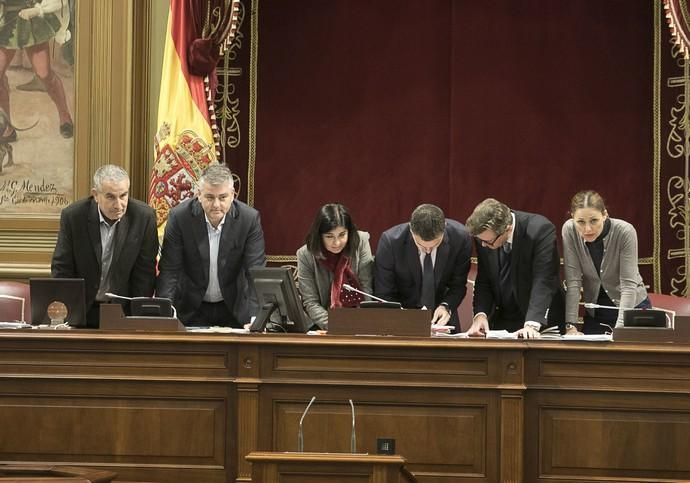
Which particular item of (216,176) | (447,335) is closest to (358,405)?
(447,335)

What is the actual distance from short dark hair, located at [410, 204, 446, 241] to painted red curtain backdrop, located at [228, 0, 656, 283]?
6.65 feet

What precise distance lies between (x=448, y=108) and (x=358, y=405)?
325 centimetres

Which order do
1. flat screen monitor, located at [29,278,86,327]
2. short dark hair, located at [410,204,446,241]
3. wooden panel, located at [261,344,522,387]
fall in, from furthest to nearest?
short dark hair, located at [410,204,446,241] < flat screen monitor, located at [29,278,86,327] < wooden panel, located at [261,344,522,387]

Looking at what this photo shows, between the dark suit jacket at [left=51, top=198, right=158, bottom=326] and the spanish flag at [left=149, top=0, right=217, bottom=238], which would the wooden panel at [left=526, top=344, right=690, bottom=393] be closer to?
the dark suit jacket at [left=51, top=198, right=158, bottom=326]

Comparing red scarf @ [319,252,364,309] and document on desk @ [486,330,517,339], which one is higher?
red scarf @ [319,252,364,309]

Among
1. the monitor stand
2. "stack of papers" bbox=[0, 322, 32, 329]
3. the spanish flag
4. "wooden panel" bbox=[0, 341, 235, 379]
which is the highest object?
the spanish flag

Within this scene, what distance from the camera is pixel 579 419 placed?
236 inches

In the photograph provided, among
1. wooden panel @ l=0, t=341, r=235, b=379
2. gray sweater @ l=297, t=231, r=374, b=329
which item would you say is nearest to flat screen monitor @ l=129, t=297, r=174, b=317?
wooden panel @ l=0, t=341, r=235, b=379

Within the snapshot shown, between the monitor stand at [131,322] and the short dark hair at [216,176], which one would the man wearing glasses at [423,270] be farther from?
the monitor stand at [131,322]

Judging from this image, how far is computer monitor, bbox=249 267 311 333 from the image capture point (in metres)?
6.33

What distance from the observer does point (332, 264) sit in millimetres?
7035

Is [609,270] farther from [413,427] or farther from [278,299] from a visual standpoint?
[278,299]

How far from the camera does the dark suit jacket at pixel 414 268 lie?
7004 millimetres

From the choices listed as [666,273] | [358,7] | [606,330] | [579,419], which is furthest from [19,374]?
[666,273]
